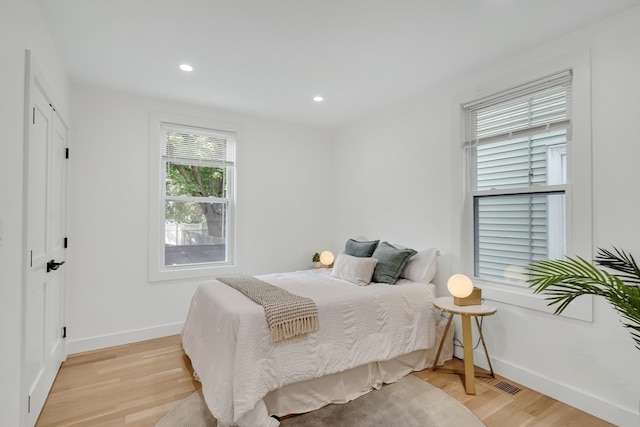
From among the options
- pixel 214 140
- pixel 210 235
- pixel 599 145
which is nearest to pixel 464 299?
pixel 599 145

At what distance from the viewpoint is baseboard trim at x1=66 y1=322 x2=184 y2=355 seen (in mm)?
3195

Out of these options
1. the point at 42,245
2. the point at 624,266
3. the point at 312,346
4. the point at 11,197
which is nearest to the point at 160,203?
the point at 42,245

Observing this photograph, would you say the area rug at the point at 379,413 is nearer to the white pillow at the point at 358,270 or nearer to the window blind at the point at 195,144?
the white pillow at the point at 358,270

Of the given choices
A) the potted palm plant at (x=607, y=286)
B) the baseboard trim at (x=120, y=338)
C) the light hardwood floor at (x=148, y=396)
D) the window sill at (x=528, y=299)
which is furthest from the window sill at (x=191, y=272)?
the potted palm plant at (x=607, y=286)

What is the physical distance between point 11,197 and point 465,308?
289 cm

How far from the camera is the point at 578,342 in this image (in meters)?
2.29

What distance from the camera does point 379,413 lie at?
2.20 meters

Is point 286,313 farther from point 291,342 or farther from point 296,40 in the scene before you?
point 296,40

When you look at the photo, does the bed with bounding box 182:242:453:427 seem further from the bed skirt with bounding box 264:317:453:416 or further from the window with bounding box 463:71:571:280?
the window with bounding box 463:71:571:280

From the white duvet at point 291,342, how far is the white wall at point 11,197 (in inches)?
38.9

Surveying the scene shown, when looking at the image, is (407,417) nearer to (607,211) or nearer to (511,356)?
(511,356)

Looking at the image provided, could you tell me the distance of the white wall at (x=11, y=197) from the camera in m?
1.49

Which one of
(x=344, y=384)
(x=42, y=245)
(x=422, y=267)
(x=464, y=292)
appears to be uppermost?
(x=42, y=245)

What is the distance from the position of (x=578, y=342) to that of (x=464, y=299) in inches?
29.7
